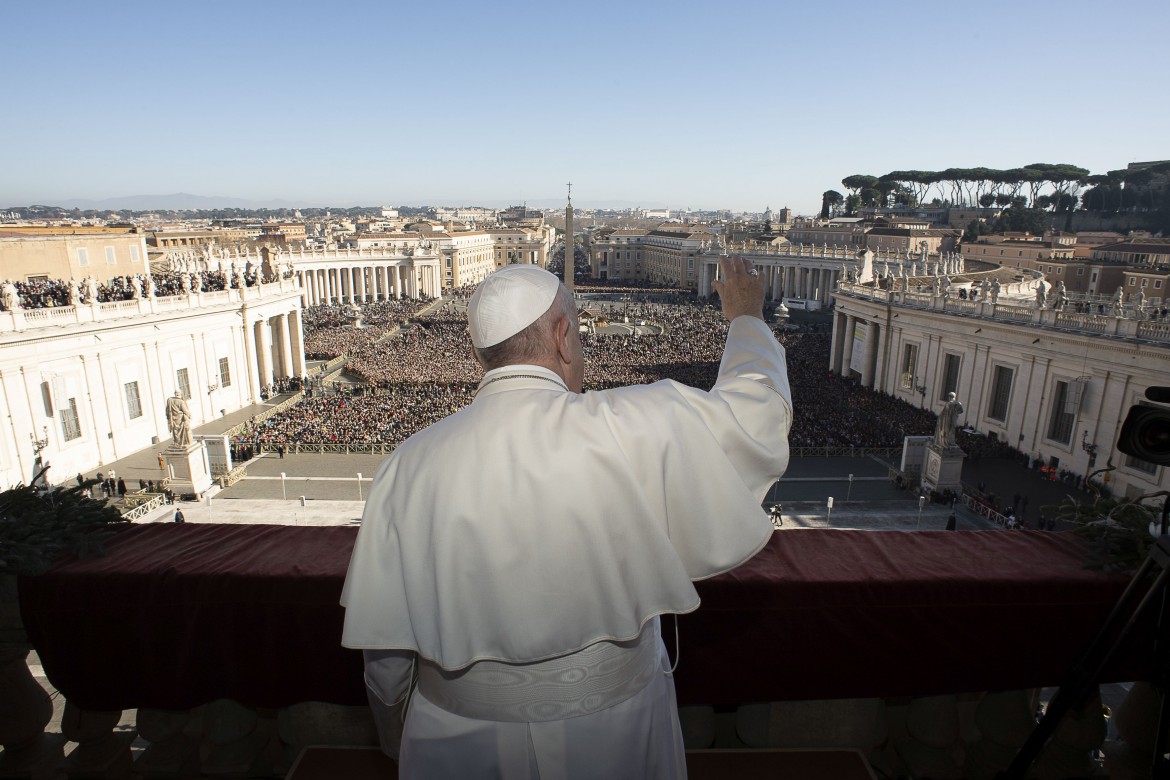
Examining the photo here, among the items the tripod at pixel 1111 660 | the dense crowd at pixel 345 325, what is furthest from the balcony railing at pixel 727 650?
the dense crowd at pixel 345 325

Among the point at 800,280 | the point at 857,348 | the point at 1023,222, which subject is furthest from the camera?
the point at 1023,222

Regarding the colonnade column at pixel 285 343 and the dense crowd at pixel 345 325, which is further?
the dense crowd at pixel 345 325

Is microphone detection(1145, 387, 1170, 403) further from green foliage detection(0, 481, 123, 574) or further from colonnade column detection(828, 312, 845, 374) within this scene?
colonnade column detection(828, 312, 845, 374)

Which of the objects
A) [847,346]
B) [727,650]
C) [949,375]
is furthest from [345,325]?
[727,650]

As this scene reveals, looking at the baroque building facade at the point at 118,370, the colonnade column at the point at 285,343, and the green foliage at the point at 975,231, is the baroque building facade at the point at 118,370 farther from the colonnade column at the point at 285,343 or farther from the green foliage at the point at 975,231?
the green foliage at the point at 975,231

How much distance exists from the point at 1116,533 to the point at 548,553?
8.84 feet

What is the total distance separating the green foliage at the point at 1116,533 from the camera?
276 centimetres

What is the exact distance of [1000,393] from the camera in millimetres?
27328

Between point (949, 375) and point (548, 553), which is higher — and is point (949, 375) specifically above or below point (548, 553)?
below

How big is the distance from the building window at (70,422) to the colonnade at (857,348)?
35556mm

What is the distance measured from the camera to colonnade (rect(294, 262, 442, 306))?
7175cm

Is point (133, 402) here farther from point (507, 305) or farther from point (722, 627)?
point (507, 305)

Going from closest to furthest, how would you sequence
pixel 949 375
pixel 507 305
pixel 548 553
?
pixel 548 553, pixel 507 305, pixel 949 375

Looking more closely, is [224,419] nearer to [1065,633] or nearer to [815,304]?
[1065,633]
